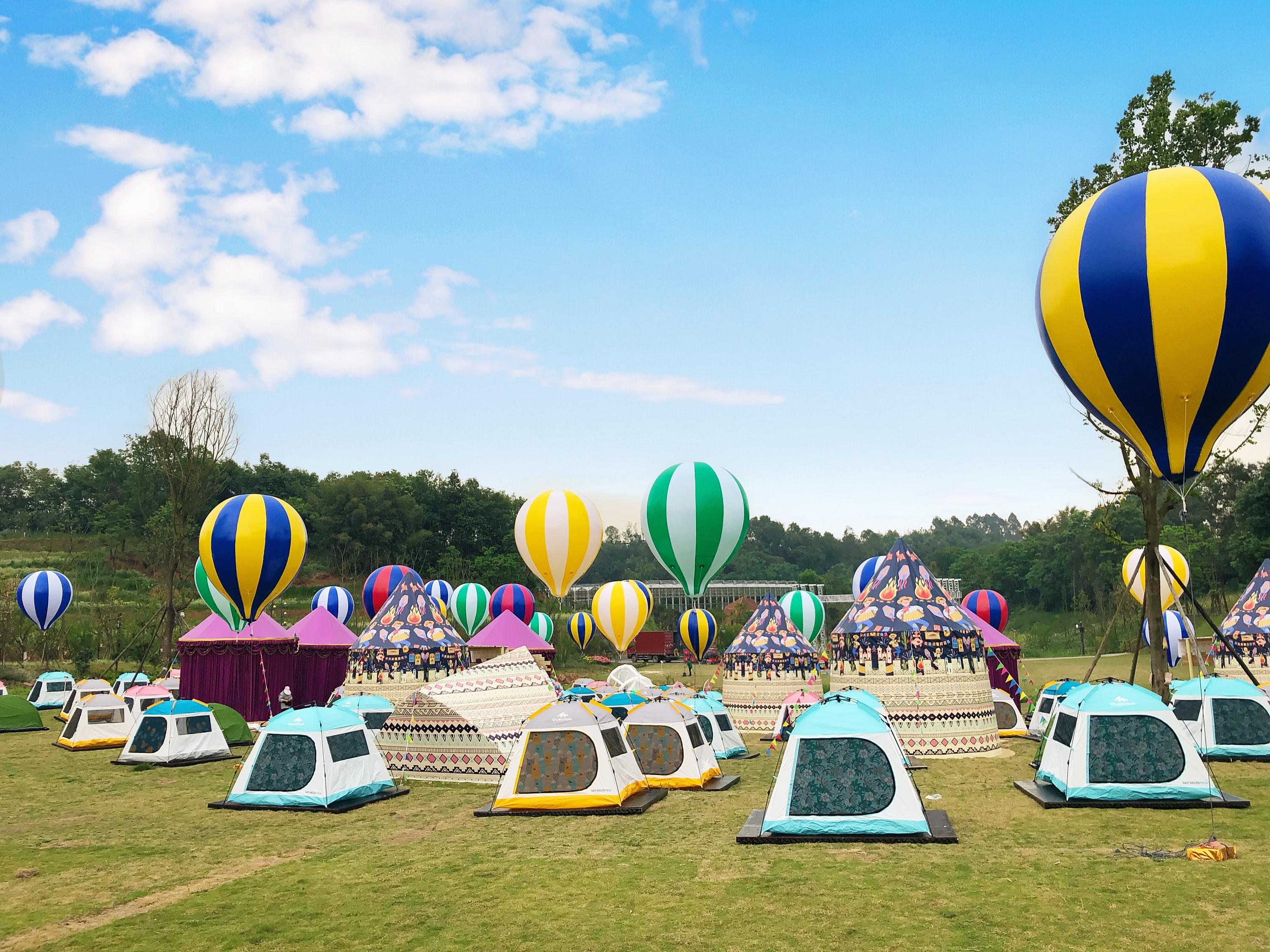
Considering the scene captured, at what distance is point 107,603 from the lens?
49812 millimetres

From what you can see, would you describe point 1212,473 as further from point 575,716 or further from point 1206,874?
point 575,716

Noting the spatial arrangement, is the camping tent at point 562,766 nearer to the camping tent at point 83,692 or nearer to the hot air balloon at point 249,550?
the hot air balloon at point 249,550

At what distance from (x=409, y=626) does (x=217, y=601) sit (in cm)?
973

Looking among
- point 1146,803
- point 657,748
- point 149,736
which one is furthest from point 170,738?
point 1146,803

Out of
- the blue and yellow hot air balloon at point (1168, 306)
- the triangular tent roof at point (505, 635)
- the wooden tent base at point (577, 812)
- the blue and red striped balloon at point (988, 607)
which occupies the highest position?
the blue and yellow hot air balloon at point (1168, 306)

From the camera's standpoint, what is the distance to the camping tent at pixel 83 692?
26109 millimetres

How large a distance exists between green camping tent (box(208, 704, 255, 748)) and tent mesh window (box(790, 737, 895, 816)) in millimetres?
16250

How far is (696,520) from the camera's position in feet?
83.5

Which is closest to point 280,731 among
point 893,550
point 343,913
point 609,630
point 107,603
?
point 343,913

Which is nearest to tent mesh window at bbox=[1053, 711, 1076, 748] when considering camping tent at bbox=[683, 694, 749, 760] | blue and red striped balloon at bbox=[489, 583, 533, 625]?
camping tent at bbox=[683, 694, 749, 760]

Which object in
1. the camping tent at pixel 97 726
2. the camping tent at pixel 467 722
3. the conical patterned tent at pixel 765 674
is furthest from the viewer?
the conical patterned tent at pixel 765 674

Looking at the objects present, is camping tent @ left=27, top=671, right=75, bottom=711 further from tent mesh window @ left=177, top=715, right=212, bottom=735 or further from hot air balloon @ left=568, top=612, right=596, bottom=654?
hot air balloon @ left=568, top=612, right=596, bottom=654

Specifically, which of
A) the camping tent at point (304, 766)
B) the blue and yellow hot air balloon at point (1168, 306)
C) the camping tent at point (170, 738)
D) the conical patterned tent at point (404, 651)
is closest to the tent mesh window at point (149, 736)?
the camping tent at point (170, 738)

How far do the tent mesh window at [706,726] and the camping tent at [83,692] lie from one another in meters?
16.8
